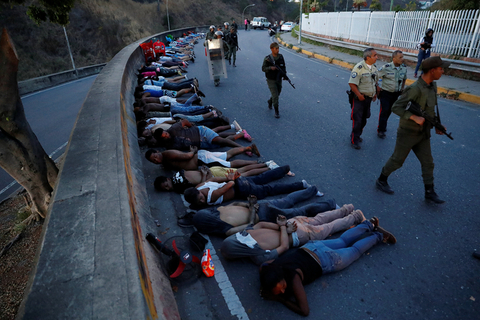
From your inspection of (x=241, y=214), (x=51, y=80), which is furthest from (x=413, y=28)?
(x=51, y=80)

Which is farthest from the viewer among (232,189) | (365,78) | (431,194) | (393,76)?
(393,76)

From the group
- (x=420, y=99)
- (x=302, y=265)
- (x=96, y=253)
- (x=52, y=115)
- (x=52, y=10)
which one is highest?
(x=52, y=10)

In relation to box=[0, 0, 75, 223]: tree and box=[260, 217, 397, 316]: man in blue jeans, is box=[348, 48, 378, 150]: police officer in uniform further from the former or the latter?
box=[0, 0, 75, 223]: tree

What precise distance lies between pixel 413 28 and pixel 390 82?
931 centimetres

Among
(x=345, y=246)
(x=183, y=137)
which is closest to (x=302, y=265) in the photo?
(x=345, y=246)

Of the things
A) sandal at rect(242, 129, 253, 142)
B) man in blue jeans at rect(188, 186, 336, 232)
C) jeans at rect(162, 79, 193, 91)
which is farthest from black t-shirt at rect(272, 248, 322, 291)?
jeans at rect(162, 79, 193, 91)

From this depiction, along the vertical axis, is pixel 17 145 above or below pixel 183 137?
above

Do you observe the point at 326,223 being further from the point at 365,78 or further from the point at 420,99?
the point at 365,78

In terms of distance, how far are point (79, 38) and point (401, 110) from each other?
3653 cm

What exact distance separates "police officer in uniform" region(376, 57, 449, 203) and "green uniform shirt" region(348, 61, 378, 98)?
1650 millimetres

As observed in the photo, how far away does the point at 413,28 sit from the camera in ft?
43.0

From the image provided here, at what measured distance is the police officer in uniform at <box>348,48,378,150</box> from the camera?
223 inches

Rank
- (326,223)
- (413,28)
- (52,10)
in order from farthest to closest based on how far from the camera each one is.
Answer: (413,28)
(52,10)
(326,223)

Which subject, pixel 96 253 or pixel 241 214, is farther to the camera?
pixel 241 214
